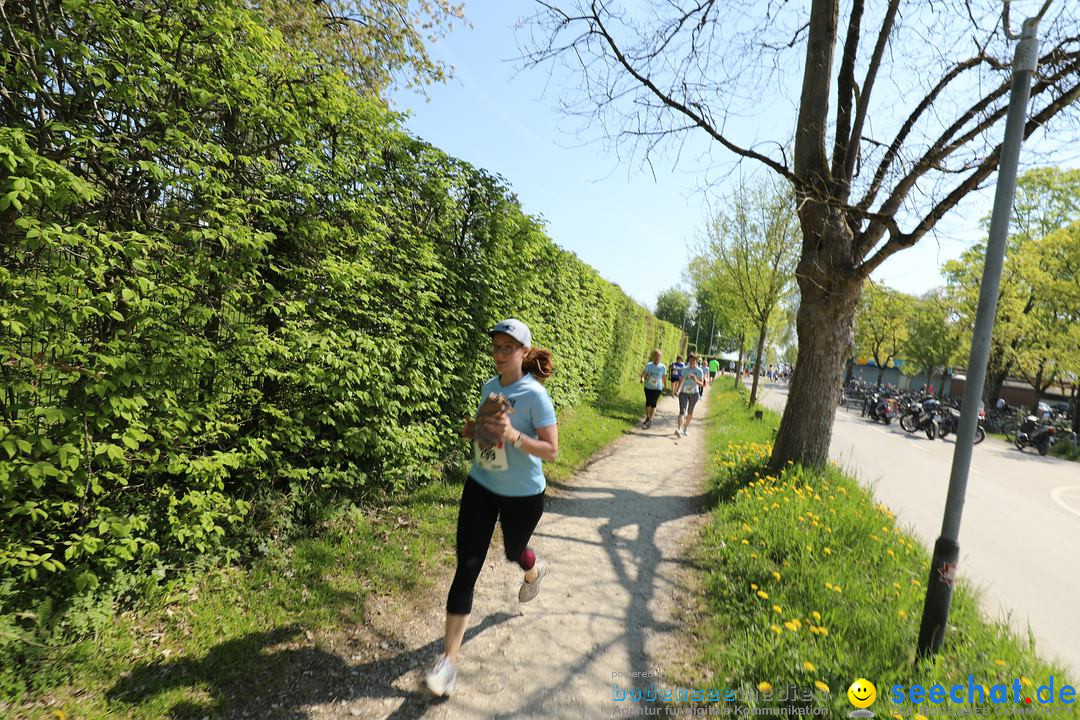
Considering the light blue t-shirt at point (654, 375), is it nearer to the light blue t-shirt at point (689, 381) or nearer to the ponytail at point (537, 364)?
the light blue t-shirt at point (689, 381)

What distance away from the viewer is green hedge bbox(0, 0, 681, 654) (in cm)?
221

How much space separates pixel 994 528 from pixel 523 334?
737 centimetres

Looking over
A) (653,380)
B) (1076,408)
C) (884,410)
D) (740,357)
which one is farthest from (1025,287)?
(653,380)

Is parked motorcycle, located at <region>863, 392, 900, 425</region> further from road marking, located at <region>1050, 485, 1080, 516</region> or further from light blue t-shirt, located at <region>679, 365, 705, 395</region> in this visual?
light blue t-shirt, located at <region>679, 365, 705, 395</region>

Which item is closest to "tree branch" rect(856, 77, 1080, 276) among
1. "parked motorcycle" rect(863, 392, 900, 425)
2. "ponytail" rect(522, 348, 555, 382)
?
"ponytail" rect(522, 348, 555, 382)

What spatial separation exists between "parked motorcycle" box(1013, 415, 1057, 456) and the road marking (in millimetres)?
6843

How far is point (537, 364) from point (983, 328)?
236cm

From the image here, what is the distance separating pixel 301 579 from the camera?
3357 mm

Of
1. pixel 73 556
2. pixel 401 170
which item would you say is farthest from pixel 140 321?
pixel 401 170

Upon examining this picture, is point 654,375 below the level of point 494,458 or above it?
above

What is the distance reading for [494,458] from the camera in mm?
2807

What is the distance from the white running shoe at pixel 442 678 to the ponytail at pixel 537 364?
158 centimetres

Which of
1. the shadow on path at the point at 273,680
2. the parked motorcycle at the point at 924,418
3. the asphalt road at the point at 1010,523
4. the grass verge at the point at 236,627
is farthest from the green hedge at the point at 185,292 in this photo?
the parked motorcycle at the point at 924,418

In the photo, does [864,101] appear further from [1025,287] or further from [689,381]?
[1025,287]
